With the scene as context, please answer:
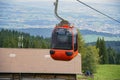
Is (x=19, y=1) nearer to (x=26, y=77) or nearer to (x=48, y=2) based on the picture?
(x=48, y=2)

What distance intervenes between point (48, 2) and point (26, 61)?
21.4m

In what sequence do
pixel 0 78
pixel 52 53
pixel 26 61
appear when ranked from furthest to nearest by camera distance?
pixel 26 61 < pixel 0 78 < pixel 52 53

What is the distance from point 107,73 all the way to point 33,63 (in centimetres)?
1114

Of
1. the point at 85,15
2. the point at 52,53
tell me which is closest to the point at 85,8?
the point at 85,15

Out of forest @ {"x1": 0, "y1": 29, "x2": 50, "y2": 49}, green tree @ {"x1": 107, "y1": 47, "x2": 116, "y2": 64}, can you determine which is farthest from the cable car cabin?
green tree @ {"x1": 107, "y1": 47, "x2": 116, "y2": 64}

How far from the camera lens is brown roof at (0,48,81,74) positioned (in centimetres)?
1480

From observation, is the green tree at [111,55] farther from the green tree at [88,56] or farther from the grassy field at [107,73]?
the green tree at [88,56]

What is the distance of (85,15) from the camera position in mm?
33656

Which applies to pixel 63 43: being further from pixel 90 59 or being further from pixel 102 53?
pixel 102 53

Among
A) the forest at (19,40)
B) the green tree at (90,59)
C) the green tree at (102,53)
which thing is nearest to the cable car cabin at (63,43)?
the green tree at (90,59)

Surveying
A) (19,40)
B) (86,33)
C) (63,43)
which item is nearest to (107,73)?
(86,33)

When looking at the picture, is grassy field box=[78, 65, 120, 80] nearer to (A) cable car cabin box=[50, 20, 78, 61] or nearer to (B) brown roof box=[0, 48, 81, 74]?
(B) brown roof box=[0, 48, 81, 74]

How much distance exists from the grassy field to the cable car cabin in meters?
17.9

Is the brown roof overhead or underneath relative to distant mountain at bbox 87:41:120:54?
overhead
